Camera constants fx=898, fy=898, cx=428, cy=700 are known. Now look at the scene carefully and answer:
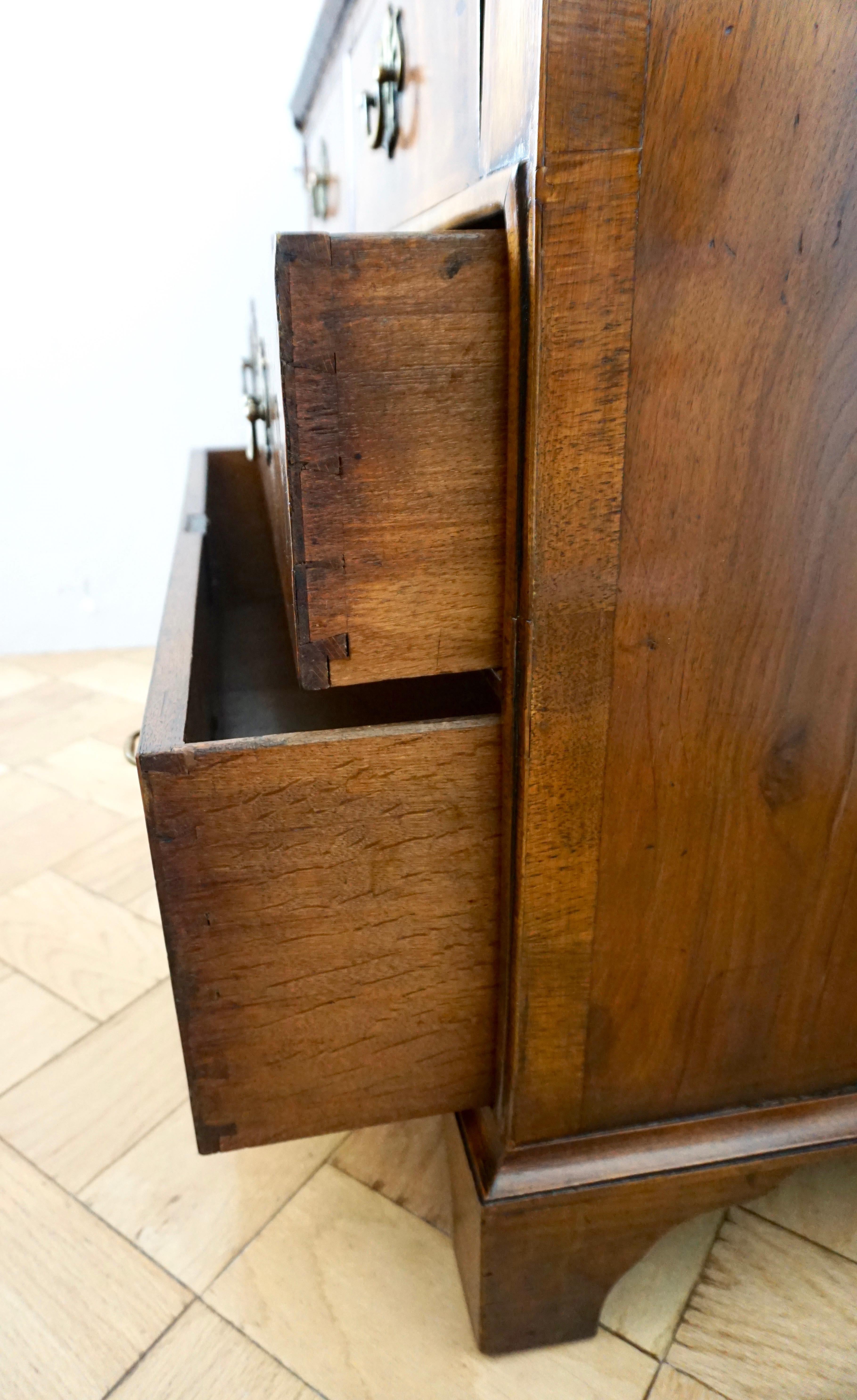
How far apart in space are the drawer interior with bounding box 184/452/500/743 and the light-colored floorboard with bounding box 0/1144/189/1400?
0.42 metres

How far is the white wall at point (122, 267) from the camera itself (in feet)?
5.65

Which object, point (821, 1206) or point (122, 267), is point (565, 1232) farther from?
point (122, 267)

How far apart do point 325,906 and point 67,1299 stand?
17.2 inches

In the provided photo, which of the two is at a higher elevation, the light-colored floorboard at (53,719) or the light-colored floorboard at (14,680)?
the light-colored floorboard at (53,719)

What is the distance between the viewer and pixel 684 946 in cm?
53

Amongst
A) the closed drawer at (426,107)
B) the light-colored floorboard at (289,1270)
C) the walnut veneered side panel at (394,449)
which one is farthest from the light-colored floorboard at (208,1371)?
the closed drawer at (426,107)

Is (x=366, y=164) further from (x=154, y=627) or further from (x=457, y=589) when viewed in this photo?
(x=154, y=627)

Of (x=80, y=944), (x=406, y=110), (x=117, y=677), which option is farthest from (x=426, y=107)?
Answer: (x=117, y=677)

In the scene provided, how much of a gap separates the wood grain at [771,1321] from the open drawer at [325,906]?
26 centimetres

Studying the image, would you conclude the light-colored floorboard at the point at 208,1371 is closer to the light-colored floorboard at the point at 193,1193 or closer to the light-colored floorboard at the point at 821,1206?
the light-colored floorboard at the point at 193,1193

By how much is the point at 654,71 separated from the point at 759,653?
26cm

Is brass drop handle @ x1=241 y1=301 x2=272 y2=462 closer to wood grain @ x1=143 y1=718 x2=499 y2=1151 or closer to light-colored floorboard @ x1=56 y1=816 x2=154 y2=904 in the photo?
wood grain @ x1=143 y1=718 x2=499 y2=1151

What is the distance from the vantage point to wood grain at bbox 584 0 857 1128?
0.38 meters

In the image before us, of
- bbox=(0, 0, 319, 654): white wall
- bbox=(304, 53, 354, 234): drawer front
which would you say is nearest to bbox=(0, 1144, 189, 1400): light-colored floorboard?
bbox=(304, 53, 354, 234): drawer front
